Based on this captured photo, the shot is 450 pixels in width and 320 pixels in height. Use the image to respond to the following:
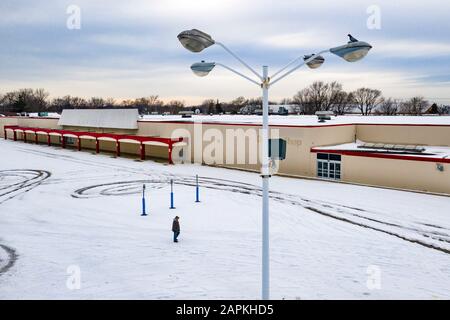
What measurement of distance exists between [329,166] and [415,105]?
72.9 m

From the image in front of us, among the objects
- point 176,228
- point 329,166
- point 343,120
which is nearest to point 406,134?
point 343,120

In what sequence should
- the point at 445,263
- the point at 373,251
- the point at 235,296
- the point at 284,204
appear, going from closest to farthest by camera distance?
the point at 235,296
the point at 445,263
the point at 373,251
the point at 284,204

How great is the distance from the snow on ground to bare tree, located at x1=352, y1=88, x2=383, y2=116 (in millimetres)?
69485

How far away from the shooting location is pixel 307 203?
74.6 ft

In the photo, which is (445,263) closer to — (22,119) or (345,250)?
(345,250)

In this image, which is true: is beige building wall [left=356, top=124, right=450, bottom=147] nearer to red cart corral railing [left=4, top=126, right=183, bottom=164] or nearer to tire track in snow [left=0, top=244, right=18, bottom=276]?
red cart corral railing [left=4, top=126, right=183, bottom=164]

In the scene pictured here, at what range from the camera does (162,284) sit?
38.1 ft

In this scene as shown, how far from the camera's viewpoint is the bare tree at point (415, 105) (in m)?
90.3

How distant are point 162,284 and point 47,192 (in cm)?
1765

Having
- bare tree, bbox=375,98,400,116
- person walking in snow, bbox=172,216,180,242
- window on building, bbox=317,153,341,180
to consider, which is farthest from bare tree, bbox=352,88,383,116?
person walking in snow, bbox=172,216,180,242

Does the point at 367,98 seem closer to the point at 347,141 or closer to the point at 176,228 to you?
the point at 347,141

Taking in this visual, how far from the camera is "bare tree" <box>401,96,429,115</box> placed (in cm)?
9031

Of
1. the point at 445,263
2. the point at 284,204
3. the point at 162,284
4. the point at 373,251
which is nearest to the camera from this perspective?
the point at 162,284

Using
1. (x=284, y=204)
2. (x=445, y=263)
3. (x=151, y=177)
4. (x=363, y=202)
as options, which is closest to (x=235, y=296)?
(x=445, y=263)
